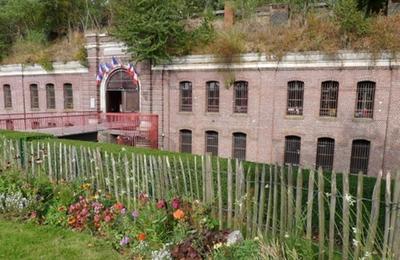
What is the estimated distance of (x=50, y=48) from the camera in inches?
1137

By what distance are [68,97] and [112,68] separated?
5.57 meters

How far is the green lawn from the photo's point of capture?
205 inches

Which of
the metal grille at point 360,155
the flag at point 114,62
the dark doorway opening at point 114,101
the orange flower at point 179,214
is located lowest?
the metal grille at point 360,155

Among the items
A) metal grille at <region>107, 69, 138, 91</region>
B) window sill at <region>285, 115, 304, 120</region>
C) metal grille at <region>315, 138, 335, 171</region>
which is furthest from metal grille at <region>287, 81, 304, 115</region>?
Answer: metal grille at <region>107, 69, 138, 91</region>

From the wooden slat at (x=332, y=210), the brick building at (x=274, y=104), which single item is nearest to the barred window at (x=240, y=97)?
the brick building at (x=274, y=104)

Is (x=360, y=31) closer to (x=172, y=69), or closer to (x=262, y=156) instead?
(x=262, y=156)

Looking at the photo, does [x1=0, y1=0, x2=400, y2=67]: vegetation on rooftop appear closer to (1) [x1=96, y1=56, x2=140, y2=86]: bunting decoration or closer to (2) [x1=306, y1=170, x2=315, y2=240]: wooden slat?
(1) [x1=96, y1=56, x2=140, y2=86]: bunting decoration

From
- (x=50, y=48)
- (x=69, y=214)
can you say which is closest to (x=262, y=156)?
(x=69, y=214)

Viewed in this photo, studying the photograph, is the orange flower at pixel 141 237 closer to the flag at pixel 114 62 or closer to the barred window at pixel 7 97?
the flag at pixel 114 62

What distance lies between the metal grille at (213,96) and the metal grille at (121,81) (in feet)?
18.2

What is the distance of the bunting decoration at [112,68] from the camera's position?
2266cm

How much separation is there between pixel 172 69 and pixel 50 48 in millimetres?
13897

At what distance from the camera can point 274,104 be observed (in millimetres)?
18438

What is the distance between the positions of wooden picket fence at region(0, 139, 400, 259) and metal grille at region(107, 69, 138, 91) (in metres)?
14.7
